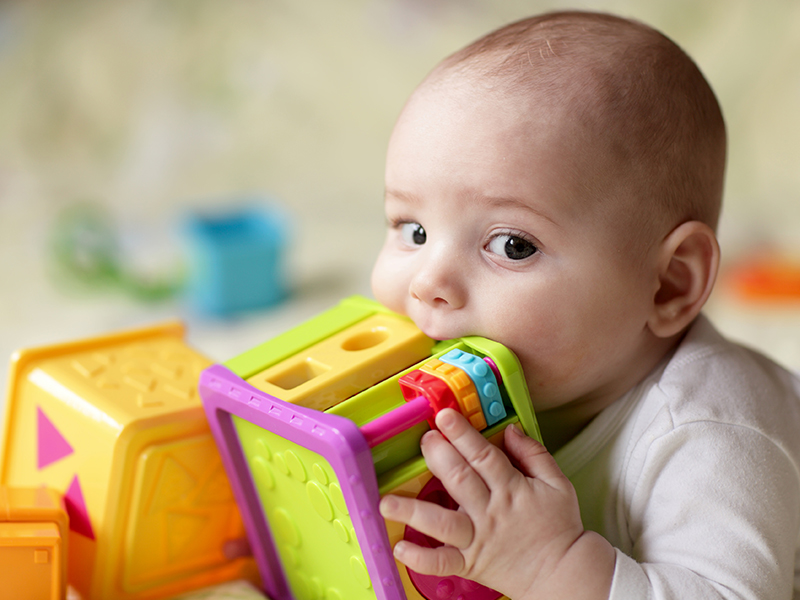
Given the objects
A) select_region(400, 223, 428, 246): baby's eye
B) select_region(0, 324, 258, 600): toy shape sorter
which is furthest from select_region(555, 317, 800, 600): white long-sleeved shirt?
select_region(0, 324, 258, 600): toy shape sorter

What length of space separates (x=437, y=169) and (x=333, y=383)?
0.65ft

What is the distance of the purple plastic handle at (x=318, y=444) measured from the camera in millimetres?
594

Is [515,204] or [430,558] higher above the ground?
[515,204]

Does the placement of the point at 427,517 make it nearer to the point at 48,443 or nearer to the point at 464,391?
the point at 464,391

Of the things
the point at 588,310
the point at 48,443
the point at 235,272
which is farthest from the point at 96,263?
the point at 588,310

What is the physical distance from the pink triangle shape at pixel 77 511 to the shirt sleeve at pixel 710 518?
0.46 meters

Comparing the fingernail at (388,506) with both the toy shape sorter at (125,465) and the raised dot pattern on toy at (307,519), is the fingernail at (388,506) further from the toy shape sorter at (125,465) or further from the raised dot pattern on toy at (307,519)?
the toy shape sorter at (125,465)

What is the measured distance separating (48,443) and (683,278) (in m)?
0.62

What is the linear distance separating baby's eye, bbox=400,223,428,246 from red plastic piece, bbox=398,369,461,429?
16 centimetres

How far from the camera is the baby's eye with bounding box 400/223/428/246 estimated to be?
78 cm

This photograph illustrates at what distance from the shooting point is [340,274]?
1.87 meters

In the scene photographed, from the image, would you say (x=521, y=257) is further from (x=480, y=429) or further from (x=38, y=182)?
(x=38, y=182)

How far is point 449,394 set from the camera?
64cm

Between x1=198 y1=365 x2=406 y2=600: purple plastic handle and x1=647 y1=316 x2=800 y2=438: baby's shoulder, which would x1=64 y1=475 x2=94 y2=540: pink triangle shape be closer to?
x1=198 y1=365 x2=406 y2=600: purple plastic handle
